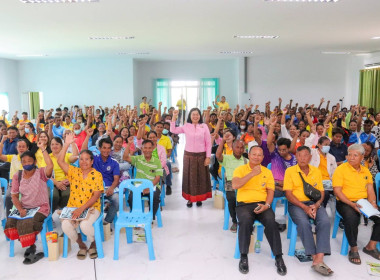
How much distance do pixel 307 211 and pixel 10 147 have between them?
13.7 feet

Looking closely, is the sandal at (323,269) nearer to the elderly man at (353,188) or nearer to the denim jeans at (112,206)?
the elderly man at (353,188)

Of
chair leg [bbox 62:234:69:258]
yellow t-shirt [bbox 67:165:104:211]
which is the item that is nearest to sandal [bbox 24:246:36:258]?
chair leg [bbox 62:234:69:258]

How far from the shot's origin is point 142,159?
4.14 m

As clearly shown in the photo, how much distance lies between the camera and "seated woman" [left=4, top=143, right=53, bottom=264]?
311 centimetres

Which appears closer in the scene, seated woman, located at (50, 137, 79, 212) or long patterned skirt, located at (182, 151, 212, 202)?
seated woman, located at (50, 137, 79, 212)

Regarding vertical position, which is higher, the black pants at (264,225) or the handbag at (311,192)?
the handbag at (311,192)

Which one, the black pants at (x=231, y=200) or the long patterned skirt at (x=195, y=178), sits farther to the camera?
the long patterned skirt at (x=195, y=178)

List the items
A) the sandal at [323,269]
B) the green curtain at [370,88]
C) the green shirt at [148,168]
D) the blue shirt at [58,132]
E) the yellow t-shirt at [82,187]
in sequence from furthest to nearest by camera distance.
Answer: the green curtain at [370,88]
the blue shirt at [58,132]
the green shirt at [148,168]
the yellow t-shirt at [82,187]
the sandal at [323,269]

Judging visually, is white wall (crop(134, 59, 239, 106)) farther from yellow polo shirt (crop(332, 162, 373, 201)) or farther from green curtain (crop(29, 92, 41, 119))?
yellow polo shirt (crop(332, 162, 373, 201))

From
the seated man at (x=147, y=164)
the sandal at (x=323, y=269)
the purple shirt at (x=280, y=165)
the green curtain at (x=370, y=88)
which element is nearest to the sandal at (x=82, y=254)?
the seated man at (x=147, y=164)

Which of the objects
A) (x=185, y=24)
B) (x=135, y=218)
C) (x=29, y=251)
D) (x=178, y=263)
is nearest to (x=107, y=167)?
(x=135, y=218)

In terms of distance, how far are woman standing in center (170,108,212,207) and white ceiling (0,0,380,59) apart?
6.83 feet

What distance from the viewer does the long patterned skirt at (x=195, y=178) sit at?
14.5ft

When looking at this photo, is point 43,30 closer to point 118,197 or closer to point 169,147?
point 169,147
